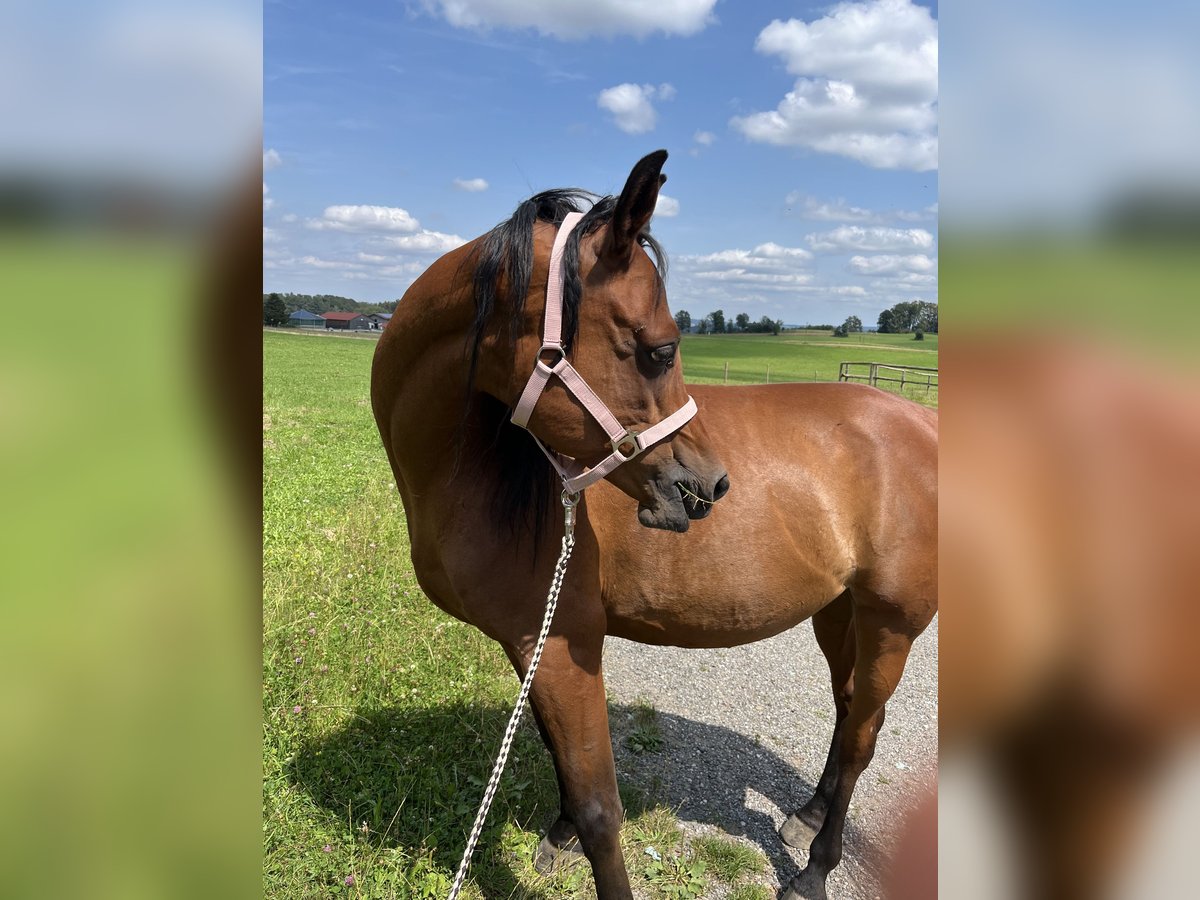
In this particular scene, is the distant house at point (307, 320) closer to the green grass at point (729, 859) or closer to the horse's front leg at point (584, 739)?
the green grass at point (729, 859)

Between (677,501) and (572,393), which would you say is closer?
(572,393)

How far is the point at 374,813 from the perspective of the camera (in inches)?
122

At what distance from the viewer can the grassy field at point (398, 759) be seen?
116 inches

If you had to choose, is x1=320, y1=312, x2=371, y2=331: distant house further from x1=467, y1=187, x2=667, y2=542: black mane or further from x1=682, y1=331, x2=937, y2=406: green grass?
x1=467, y1=187, x2=667, y2=542: black mane

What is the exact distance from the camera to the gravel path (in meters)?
3.49

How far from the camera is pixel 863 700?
3053mm

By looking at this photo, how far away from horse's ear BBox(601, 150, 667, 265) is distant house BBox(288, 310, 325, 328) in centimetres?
6358

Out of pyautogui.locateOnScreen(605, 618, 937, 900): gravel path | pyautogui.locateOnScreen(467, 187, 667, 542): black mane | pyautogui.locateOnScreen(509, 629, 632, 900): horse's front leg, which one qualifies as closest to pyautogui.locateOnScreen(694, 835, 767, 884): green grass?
pyautogui.locateOnScreen(605, 618, 937, 900): gravel path

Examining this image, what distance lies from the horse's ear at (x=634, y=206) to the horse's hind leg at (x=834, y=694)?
2276mm

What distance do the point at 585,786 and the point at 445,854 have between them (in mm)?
1199

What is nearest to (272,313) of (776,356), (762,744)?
(762,744)

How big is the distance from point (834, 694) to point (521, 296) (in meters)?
2.81

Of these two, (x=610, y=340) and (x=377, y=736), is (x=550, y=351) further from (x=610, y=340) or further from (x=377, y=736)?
(x=377, y=736)
